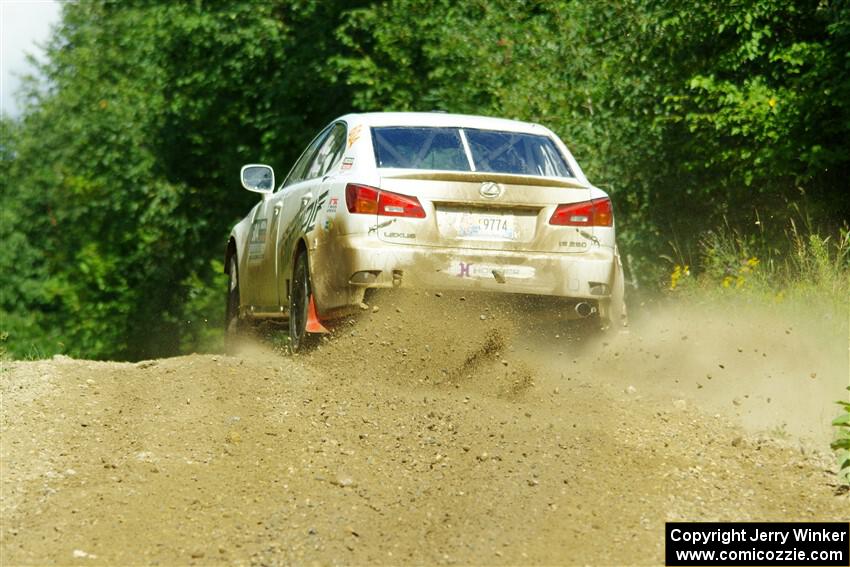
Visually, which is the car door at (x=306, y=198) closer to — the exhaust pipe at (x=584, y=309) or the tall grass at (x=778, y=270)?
the exhaust pipe at (x=584, y=309)

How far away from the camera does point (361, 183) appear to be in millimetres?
9023

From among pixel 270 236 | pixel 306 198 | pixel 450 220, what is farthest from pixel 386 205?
pixel 270 236

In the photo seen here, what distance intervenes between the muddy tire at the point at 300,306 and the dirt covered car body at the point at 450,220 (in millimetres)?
19

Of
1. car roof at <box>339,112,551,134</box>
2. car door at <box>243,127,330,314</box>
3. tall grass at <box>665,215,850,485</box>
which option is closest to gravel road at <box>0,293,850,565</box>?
tall grass at <box>665,215,850,485</box>

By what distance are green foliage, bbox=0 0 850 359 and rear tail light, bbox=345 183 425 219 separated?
12.0 feet

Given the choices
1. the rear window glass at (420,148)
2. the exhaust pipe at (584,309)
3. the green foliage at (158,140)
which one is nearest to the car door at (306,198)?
the rear window glass at (420,148)

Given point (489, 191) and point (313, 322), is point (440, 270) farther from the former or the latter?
point (313, 322)

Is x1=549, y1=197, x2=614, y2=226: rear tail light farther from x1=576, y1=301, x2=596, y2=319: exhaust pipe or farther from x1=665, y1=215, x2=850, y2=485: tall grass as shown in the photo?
x1=665, y1=215, x2=850, y2=485: tall grass

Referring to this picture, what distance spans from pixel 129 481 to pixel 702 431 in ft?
11.0

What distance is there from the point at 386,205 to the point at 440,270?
0.54 meters

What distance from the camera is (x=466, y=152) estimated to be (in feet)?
31.5

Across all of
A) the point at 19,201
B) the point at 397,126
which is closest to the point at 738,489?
the point at 397,126

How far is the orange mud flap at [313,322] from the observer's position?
9.31 meters

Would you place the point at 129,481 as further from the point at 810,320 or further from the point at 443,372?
the point at 810,320
